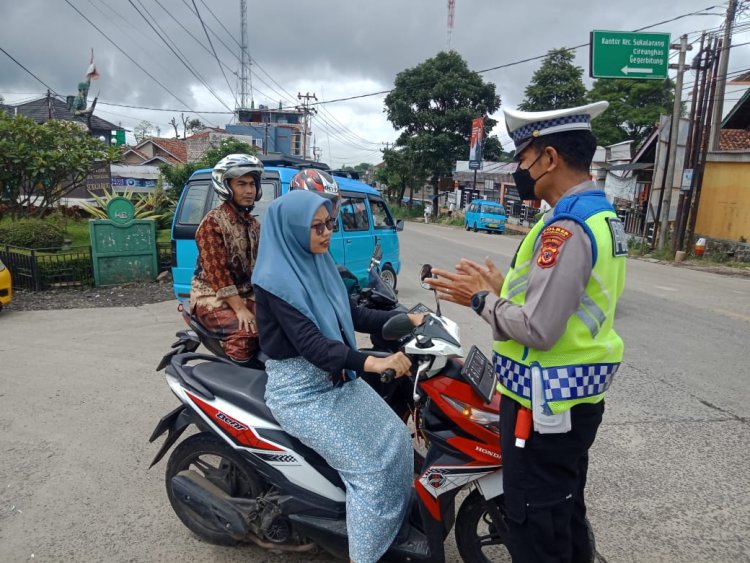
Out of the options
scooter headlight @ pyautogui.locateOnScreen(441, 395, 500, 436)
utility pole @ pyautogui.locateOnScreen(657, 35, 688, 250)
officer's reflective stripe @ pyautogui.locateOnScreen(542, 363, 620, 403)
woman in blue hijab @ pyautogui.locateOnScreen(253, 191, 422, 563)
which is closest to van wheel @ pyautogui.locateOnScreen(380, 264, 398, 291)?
woman in blue hijab @ pyautogui.locateOnScreen(253, 191, 422, 563)

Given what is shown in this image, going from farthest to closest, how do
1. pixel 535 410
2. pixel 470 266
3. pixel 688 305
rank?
pixel 688 305, pixel 470 266, pixel 535 410

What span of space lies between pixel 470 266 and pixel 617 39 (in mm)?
14196

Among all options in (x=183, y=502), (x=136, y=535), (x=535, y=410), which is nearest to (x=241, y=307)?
Result: (x=183, y=502)

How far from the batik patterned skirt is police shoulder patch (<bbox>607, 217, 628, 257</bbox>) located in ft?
3.81

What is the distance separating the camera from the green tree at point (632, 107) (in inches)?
1216

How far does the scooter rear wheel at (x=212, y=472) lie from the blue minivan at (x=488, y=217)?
83.8 feet

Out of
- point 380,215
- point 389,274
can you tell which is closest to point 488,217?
point 380,215

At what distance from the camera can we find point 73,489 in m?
2.96

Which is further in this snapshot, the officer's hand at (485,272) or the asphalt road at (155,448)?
the asphalt road at (155,448)

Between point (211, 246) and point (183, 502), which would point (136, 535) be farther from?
point (211, 246)

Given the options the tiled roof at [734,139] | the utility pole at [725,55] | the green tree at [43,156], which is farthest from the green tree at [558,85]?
the green tree at [43,156]

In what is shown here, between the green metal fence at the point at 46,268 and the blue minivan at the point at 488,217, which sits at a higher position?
the blue minivan at the point at 488,217

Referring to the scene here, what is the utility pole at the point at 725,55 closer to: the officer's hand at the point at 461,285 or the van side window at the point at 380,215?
the van side window at the point at 380,215

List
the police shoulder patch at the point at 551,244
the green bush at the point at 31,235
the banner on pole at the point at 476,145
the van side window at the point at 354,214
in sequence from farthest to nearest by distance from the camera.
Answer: the banner on pole at the point at 476,145, the green bush at the point at 31,235, the van side window at the point at 354,214, the police shoulder patch at the point at 551,244
